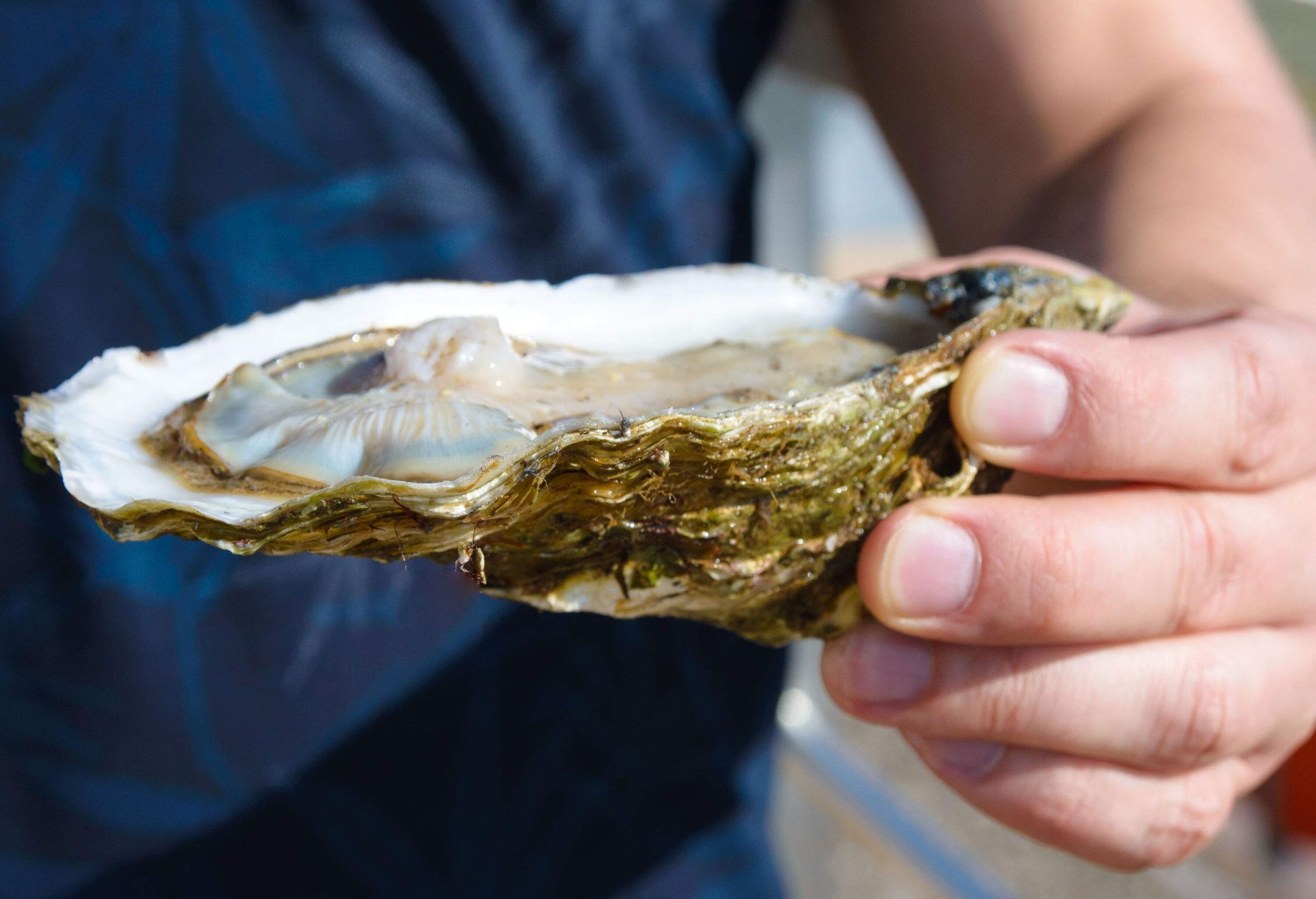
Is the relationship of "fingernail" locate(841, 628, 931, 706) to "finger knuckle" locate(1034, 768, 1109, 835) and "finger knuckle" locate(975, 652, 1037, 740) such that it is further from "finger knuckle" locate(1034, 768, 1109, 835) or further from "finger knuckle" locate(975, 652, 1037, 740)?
"finger knuckle" locate(1034, 768, 1109, 835)

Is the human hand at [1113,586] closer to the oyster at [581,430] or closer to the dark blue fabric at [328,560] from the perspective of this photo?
the oyster at [581,430]

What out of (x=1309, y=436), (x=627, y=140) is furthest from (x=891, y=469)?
(x=627, y=140)

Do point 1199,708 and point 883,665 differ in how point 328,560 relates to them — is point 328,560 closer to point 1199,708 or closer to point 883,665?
point 883,665

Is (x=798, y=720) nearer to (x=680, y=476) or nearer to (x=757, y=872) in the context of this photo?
(x=757, y=872)

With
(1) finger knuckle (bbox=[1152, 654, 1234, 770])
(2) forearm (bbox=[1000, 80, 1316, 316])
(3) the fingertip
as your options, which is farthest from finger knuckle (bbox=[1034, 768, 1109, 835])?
(2) forearm (bbox=[1000, 80, 1316, 316])

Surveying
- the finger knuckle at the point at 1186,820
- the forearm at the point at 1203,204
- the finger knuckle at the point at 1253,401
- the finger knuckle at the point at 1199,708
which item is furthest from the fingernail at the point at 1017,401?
the finger knuckle at the point at 1186,820
